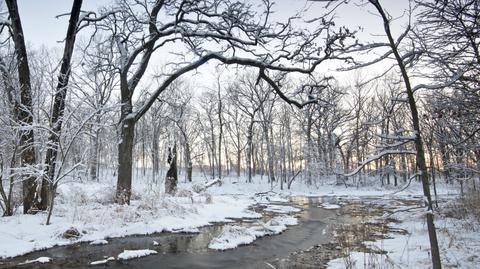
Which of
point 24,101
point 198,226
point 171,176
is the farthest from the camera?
point 171,176

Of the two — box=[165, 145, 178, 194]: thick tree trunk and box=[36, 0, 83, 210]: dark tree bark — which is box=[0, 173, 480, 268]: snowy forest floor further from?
box=[165, 145, 178, 194]: thick tree trunk

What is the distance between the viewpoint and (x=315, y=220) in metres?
15.7

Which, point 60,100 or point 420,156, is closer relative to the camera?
point 420,156

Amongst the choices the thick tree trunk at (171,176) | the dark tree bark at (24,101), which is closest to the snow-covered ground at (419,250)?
the dark tree bark at (24,101)

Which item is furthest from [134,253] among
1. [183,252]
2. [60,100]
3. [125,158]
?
[60,100]

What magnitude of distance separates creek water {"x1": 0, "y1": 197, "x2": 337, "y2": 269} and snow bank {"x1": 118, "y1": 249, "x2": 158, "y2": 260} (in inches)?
7.2

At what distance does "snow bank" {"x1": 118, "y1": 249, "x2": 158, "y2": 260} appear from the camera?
8.27 m

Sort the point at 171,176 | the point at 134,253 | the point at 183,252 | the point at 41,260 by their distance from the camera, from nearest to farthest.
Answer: the point at 41,260
the point at 134,253
the point at 183,252
the point at 171,176

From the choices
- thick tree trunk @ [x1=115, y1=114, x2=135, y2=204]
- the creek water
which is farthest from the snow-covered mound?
thick tree trunk @ [x1=115, y1=114, x2=135, y2=204]

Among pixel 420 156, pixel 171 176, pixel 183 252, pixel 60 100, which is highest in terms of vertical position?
pixel 60 100

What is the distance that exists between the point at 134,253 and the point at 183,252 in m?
1.29

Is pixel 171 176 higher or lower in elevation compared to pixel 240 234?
higher

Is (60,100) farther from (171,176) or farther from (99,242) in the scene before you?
(171,176)

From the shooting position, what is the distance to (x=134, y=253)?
28.0 feet
